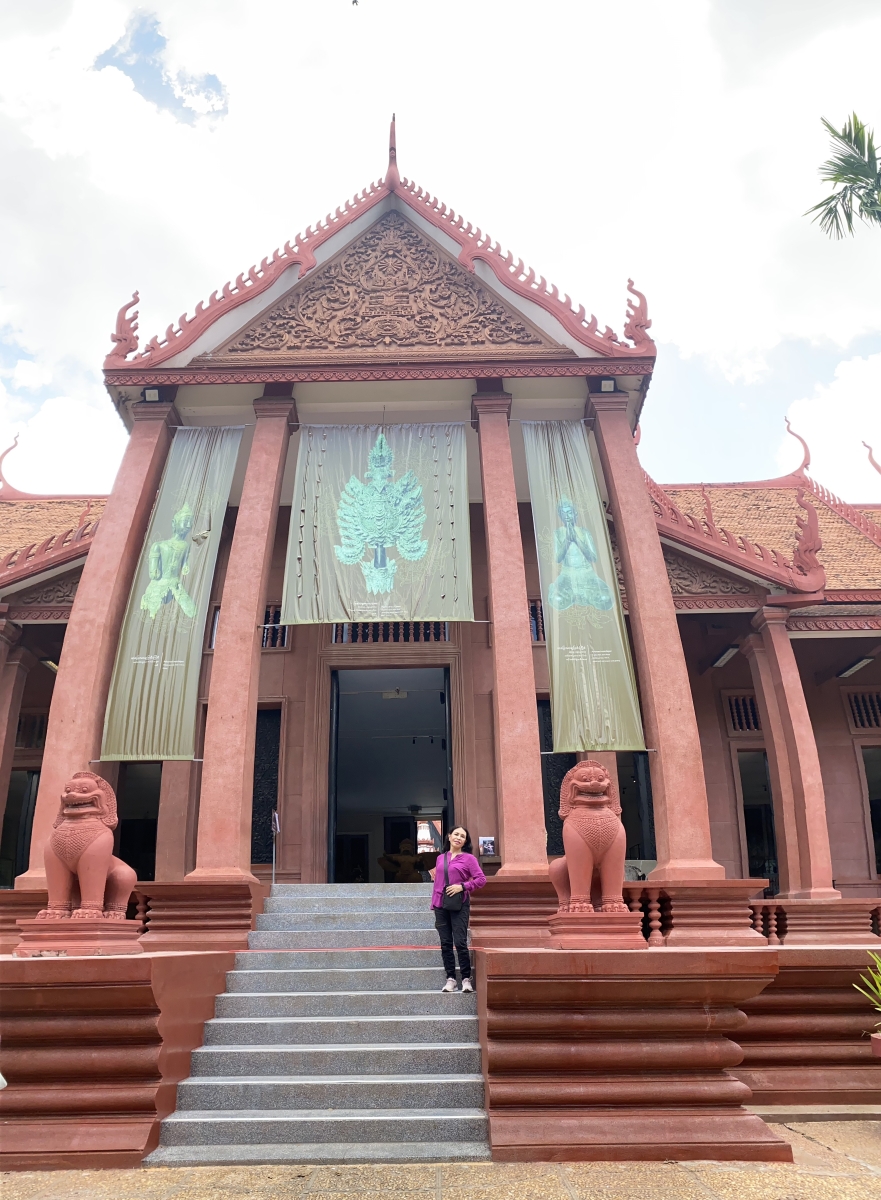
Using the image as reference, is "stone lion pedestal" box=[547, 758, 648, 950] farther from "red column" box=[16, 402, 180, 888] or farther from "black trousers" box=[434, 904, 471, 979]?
"red column" box=[16, 402, 180, 888]

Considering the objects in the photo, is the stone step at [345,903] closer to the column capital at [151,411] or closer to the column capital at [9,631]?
the column capital at [9,631]

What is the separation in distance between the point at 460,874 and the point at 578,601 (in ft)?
12.5

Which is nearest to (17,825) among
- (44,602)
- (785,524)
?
(44,602)

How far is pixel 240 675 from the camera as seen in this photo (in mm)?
8625

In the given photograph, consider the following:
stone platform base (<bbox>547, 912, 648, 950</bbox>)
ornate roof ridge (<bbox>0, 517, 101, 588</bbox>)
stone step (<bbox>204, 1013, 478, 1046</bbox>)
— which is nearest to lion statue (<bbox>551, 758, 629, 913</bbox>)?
stone platform base (<bbox>547, 912, 648, 950</bbox>)

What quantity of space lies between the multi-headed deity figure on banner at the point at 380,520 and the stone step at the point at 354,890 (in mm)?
3104

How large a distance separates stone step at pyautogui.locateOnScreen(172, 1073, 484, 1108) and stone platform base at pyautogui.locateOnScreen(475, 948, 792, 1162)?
0.91 feet

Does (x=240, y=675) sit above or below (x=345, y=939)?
above

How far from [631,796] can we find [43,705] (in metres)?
10.3

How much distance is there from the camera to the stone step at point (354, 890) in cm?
845

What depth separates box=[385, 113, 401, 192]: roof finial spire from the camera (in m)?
11.0

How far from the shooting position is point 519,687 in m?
8.59

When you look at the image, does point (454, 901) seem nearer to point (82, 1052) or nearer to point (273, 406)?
point (82, 1052)

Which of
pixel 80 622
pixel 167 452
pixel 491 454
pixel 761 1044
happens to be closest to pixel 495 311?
pixel 491 454
